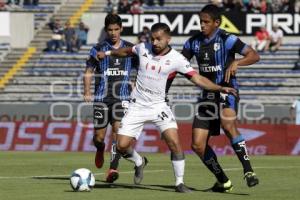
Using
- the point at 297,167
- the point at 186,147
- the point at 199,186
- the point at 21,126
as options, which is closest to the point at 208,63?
the point at 199,186

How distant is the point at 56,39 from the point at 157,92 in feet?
88.6

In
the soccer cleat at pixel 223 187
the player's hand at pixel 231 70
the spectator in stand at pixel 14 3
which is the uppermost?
the player's hand at pixel 231 70

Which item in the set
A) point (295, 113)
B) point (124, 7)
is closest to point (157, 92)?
point (295, 113)

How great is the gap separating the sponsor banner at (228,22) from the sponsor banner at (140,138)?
986 cm

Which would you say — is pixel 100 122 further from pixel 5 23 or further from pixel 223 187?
pixel 5 23

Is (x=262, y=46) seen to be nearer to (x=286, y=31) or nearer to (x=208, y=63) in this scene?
(x=286, y=31)

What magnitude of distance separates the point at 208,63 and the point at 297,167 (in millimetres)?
6739

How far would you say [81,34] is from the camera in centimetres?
4009

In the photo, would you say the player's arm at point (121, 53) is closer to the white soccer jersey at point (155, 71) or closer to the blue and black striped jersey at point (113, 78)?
the white soccer jersey at point (155, 71)

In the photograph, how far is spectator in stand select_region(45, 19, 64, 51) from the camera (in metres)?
40.1

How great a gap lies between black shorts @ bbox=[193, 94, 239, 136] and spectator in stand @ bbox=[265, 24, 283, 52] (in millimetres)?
22777

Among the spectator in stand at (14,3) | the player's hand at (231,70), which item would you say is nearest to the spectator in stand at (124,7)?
the spectator in stand at (14,3)

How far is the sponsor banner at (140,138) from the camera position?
88.0 ft

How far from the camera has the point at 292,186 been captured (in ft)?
48.0
